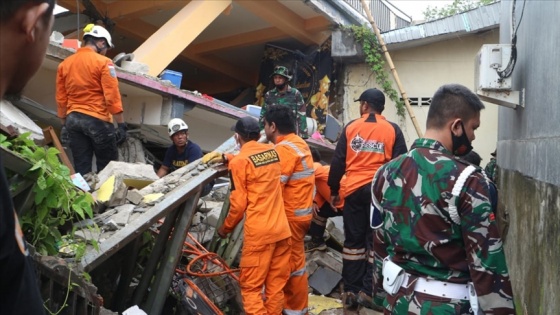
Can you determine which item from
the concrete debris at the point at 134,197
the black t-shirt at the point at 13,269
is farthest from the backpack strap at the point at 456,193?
the concrete debris at the point at 134,197

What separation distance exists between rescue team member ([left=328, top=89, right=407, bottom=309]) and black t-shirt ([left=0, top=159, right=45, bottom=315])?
14.8 ft

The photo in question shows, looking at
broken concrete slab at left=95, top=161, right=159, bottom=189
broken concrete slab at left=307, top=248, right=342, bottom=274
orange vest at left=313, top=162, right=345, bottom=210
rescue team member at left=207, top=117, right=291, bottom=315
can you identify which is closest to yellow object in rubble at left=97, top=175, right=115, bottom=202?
broken concrete slab at left=95, top=161, right=159, bottom=189

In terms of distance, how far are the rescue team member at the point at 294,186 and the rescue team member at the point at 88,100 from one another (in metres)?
1.91

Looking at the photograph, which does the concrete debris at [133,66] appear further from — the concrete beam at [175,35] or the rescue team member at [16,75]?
the rescue team member at [16,75]

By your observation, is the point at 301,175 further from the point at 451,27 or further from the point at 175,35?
the point at 451,27

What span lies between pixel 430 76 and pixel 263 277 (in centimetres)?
713

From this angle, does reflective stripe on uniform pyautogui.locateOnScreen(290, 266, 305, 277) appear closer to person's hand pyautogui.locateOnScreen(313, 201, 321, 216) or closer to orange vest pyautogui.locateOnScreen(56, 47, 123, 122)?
person's hand pyautogui.locateOnScreen(313, 201, 321, 216)

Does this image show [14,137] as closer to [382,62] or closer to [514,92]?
[514,92]

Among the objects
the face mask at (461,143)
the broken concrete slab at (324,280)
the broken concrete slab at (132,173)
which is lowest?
the broken concrete slab at (324,280)

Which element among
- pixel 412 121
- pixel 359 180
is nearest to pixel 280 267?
pixel 359 180

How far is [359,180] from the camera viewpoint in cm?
565

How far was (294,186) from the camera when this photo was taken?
18.4ft

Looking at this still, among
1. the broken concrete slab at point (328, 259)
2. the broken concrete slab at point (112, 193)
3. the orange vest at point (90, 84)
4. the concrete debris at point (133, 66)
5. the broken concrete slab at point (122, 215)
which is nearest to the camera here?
the broken concrete slab at point (122, 215)

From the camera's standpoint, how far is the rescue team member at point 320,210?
684 cm
